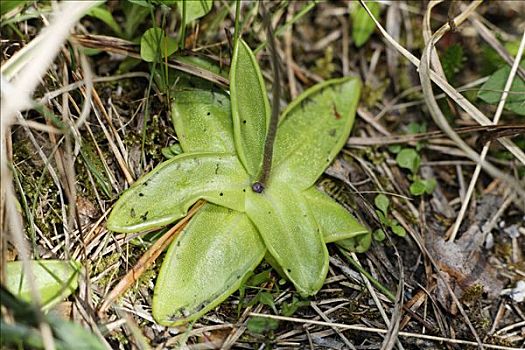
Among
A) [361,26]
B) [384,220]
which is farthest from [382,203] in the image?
[361,26]

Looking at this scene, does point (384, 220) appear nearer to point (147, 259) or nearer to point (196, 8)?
point (147, 259)

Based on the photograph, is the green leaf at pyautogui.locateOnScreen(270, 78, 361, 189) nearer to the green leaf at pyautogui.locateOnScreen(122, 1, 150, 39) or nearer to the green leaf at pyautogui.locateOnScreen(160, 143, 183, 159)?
the green leaf at pyautogui.locateOnScreen(160, 143, 183, 159)

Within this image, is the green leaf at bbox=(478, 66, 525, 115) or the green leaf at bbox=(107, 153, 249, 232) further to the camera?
the green leaf at bbox=(478, 66, 525, 115)

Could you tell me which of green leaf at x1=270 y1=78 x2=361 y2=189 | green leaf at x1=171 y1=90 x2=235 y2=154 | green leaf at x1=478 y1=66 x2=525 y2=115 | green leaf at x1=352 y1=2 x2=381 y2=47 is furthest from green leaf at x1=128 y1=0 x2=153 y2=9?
green leaf at x1=478 y1=66 x2=525 y2=115

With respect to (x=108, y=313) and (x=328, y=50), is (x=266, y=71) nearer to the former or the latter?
(x=328, y=50)

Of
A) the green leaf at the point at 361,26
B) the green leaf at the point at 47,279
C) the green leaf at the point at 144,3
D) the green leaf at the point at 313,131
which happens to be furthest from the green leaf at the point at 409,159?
the green leaf at the point at 47,279

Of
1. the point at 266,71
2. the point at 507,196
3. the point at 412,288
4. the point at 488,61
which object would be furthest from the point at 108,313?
the point at 488,61

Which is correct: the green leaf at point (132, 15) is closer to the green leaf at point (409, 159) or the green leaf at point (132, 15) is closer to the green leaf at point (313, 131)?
the green leaf at point (313, 131)
